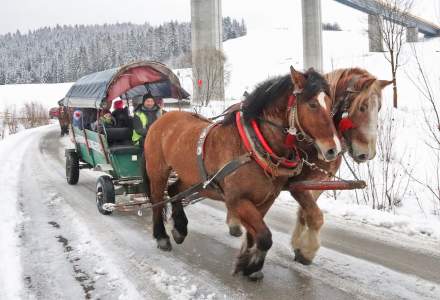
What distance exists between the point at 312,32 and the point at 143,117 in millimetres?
39950

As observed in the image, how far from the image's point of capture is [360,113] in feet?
12.7

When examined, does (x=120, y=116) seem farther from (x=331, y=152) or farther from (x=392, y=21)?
(x=392, y=21)

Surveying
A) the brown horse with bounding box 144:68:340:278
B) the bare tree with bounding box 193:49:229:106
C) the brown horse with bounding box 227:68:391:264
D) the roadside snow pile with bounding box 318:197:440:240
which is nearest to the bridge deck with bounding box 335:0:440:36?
the roadside snow pile with bounding box 318:197:440:240

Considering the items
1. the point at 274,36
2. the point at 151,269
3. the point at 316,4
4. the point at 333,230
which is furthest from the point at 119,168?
the point at 274,36

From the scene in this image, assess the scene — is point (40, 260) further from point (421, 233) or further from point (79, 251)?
point (421, 233)

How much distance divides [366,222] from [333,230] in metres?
0.55

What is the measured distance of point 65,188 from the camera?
8.58 meters

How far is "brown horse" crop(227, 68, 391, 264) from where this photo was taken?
149 inches

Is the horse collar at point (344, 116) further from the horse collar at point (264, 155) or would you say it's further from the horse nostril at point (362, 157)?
the horse collar at point (264, 155)

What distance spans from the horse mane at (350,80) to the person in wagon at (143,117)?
3267 mm

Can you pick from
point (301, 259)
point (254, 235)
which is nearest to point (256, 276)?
point (254, 235)

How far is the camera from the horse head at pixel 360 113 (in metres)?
3.77

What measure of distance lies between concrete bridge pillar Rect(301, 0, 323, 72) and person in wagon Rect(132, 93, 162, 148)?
126 feet

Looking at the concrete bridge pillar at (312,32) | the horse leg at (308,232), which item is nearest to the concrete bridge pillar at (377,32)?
the concrete bridge pillar at (312,32)
